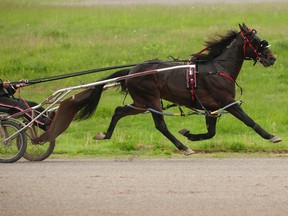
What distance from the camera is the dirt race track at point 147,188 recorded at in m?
8.46

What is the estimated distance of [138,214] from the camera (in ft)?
27.1

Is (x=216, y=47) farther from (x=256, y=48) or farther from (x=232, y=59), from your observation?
(x=256, y=48)

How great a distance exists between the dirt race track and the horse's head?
4.80ft

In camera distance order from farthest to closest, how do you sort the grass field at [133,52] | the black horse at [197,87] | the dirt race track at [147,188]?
the grass field at [133,52] < the black horse at [197,87] < the dirt race track at [147,188]

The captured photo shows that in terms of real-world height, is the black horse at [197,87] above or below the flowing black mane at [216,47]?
below

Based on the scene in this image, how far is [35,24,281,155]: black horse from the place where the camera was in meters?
12.5

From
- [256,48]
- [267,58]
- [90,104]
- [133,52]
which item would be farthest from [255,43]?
[133,52]

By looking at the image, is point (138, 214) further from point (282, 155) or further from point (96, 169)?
point (282, 155)

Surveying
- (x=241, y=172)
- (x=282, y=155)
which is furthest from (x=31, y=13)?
(x=241, y=172)

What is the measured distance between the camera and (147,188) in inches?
373

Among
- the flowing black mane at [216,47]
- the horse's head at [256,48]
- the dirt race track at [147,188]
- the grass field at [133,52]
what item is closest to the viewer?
the dirt race track at [147,188]

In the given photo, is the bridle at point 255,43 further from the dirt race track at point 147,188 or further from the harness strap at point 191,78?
the dirt race track at point 147,188

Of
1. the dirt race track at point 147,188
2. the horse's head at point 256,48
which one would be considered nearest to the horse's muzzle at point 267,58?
the horse's head at point 256,48

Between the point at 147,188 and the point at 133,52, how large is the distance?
1324 centimetres
